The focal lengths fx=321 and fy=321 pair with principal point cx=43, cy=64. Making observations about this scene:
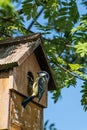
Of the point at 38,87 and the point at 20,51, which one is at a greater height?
the point at 20,51

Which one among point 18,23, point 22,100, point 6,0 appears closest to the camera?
point 6,0

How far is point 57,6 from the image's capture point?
16.8 ft

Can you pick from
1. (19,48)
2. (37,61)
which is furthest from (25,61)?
(37,61)

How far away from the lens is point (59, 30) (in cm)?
626

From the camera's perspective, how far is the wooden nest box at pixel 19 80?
14.7 feet

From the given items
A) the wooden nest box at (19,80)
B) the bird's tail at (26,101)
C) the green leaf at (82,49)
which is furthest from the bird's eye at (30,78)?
the green leaf at (82,49)

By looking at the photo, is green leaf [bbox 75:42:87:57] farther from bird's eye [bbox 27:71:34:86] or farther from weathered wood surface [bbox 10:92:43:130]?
weathered wood surface [bbox 10:92:43:130]

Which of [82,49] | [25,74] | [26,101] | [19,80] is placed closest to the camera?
[26,101]

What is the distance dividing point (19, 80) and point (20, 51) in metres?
0.52

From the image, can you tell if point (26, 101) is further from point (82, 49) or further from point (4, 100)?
point (82, 49)

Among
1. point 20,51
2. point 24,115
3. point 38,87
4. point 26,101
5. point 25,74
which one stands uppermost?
point 20,51

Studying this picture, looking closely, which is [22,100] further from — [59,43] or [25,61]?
[59,43]

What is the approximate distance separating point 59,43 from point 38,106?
5.98ft

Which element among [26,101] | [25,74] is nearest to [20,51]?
Result: [25,74]
